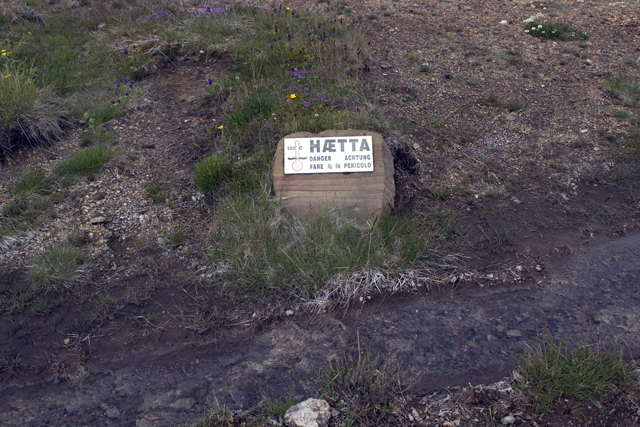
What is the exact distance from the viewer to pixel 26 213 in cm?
403

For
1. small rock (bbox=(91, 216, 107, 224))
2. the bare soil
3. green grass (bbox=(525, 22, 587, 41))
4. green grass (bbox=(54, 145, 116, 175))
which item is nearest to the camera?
the bare soil

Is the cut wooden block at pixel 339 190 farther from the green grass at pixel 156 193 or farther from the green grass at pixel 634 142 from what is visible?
the green grass at pixel 634 142

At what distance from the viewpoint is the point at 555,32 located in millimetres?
6625

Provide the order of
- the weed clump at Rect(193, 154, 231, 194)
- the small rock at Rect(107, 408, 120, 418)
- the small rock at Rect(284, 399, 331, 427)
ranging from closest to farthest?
1. the small rock at Rect(284, 399, 331, 427)
2. the small rock at Rect(107, 408, 120, 418)
3. the weed clump at Rect(193, 154, 231, 194)

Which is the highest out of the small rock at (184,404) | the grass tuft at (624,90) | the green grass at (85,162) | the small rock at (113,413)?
the grass tuft at (624,90)

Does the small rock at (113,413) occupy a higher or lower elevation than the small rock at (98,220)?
lower

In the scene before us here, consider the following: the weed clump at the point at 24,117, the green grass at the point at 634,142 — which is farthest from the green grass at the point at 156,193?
the green grass at the point at 634,142

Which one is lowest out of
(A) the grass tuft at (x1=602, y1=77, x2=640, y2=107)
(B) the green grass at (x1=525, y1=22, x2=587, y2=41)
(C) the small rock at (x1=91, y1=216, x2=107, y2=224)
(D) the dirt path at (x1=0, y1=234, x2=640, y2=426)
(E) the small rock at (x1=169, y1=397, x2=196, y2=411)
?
(E) the small rock at (x1=169, y1=397, x2=196, y2=411)

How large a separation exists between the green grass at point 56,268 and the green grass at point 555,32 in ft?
20.5

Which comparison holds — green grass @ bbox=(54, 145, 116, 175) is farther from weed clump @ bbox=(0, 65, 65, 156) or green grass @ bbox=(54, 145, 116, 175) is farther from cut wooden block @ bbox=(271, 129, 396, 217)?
cut wooden block @ bbox=(271, 129, 396, 217)

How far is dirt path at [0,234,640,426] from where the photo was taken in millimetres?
2744

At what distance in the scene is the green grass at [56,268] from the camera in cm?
351

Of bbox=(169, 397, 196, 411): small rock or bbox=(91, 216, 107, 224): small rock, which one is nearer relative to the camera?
bbox=(169, 397, 196, 411): small rock

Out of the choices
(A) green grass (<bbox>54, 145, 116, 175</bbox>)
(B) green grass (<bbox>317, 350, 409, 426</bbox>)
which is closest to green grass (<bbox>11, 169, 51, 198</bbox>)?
(A) green grass (<bbox>54, 145, 116, 175</bbox>)
